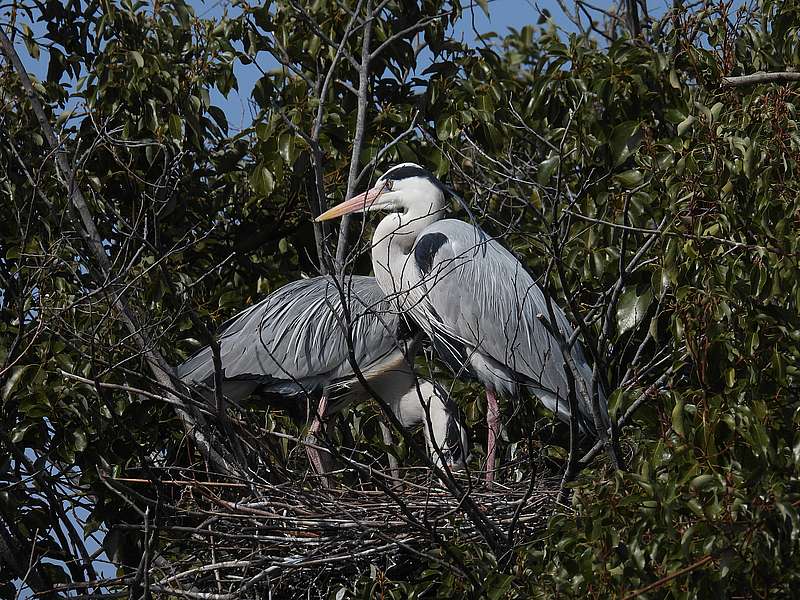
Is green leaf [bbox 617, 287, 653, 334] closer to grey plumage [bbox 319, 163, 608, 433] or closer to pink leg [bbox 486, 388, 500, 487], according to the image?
pink leg [bbox 486, 388, 500, 487]

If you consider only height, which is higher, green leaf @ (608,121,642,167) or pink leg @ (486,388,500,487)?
green leaf @ (608,121,642,167)

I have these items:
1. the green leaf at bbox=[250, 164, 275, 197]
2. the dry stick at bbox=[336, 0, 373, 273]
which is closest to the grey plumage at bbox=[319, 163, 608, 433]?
the dry stick at bbox=[336, 0, 373, 273]

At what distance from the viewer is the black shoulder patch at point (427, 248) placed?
5.57 metres

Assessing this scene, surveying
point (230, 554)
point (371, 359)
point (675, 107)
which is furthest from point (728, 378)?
point (371, 359)

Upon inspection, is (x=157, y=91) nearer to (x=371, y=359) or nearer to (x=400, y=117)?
(x=400, y=117)

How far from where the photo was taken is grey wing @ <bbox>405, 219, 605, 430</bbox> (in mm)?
5480

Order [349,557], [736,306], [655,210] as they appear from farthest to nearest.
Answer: [655,210]
[349,557]
[736,306]

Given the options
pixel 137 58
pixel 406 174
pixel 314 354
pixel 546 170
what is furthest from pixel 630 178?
pixel 137 58

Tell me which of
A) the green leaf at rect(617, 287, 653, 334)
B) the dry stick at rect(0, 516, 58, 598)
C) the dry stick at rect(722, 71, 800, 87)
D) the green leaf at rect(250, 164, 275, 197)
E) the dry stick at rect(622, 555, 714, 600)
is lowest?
the dry stick at rect(622, 555, 714, 600)

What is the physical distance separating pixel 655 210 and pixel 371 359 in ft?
5.70

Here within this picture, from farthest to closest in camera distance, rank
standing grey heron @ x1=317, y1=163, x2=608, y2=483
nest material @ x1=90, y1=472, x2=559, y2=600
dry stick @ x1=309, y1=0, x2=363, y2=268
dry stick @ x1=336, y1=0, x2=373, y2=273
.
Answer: standing grey heron @ x1=317, y1=163, x2=608, y2=483
dry stick @ x1=336, y1=0, x2=373, y2=273
dry stick @ x1=309, y1=0, x2=363, y2=268
nest material @ x1=90, y1=472, x2=559, y2=600

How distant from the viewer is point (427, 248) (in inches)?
221

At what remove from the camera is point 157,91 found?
17.8 ft

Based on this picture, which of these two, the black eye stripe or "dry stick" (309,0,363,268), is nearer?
"dry stick" (309,0,363,268)
